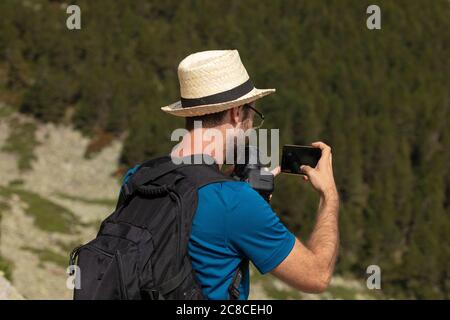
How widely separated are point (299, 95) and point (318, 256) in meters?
45.2

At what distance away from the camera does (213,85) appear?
10.8ft

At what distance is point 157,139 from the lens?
40.4 metres

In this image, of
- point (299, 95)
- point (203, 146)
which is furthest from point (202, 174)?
point (299, 95)

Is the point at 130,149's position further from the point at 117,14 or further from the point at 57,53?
the point at 117,14

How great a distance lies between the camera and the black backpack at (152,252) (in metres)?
2.93

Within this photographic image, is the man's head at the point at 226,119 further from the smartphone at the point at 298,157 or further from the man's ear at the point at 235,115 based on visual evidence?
the smartphone at the point at 298,157

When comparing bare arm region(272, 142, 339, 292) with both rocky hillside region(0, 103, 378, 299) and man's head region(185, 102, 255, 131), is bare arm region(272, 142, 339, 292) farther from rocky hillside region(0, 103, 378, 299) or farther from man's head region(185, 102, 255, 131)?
rocky hillside region(0, 103, 378, 299)

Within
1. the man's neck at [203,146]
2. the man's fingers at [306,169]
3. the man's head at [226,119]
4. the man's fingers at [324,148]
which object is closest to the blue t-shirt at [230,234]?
the man's neck at [203,146]

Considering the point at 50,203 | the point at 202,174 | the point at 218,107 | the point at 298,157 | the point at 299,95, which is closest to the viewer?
the point at 202,174

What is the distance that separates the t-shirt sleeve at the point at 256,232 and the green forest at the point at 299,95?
109 ft

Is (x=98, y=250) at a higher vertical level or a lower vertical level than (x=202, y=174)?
lower

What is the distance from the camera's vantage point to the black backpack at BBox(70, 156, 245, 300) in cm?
293

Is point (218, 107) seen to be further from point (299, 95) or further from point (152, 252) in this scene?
point (299, 95)

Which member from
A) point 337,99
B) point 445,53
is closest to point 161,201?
point 337,99
